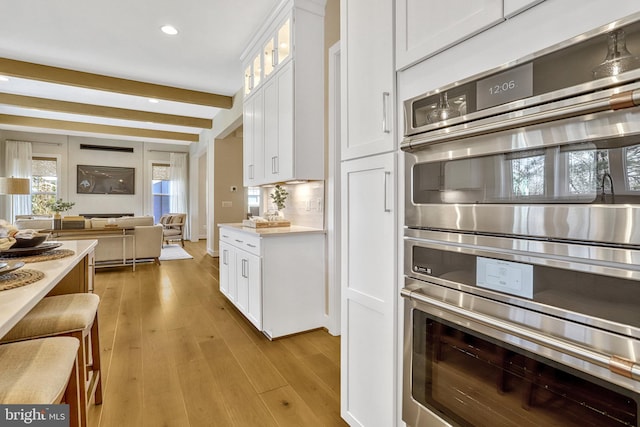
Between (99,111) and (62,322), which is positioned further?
(99,111)

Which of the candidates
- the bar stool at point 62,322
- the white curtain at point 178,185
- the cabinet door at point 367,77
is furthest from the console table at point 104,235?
the cabinet door at point 367,77

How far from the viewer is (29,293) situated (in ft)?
3.30

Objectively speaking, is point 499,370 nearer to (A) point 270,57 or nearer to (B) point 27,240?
(B) point 27,240

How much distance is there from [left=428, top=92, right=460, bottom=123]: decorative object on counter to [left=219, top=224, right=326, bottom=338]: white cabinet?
6.22 feet

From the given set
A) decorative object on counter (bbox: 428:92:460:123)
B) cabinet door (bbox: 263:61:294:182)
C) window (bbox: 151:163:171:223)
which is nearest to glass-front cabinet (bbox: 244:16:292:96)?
cabinet door (bbox: 263:61:294:182)

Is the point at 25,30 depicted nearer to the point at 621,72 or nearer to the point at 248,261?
the point at 248,261

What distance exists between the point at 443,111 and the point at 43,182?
1061cm

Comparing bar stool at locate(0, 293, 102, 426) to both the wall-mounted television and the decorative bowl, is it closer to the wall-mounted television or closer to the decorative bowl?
the decorative bowl

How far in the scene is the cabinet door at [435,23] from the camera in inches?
38.1

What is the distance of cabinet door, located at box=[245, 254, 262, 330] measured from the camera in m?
2.80

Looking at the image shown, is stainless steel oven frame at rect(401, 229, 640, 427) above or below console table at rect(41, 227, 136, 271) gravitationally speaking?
above

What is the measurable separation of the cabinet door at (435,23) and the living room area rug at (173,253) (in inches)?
252

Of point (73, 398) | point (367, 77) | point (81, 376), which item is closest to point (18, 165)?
point (81, 376)

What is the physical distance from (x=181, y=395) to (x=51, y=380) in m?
1.22
